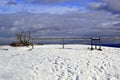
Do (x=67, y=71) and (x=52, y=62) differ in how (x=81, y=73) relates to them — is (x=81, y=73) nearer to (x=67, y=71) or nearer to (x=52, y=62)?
(x=67, y=71)

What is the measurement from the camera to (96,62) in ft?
70.0

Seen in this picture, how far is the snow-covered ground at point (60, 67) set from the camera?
60.8 feet

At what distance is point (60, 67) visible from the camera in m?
20.1

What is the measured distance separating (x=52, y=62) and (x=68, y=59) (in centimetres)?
138

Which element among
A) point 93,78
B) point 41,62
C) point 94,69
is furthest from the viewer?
point 41,62

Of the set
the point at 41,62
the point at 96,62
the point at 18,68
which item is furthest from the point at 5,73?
the point at 96,62

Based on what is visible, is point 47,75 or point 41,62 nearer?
point 47,75

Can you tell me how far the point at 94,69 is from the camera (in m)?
19.8

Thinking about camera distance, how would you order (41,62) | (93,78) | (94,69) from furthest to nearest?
(41,62)
(94,69)
(93,78)

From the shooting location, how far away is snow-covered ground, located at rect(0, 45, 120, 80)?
18531 mm

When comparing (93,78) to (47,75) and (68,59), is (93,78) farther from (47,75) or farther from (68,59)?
(68,59)

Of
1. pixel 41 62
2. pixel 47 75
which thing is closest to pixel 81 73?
pixel 47 75

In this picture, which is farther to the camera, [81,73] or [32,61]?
[32,61]

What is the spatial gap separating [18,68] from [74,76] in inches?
144
